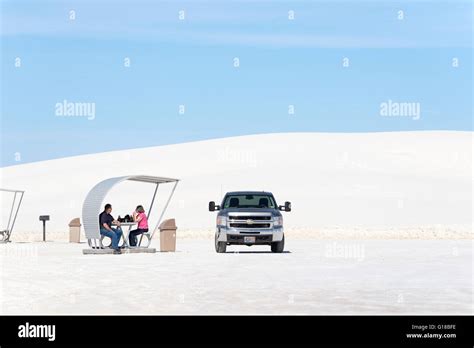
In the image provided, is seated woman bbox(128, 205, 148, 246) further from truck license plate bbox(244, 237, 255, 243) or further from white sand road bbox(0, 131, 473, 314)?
truck license plate bbox(244, 237, 255, 243)

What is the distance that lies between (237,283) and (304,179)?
6065 cm

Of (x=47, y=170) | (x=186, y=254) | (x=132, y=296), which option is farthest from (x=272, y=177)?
(x=132, y=296)

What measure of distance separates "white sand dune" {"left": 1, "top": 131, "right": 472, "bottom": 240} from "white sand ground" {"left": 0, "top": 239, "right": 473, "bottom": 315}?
19219 mm

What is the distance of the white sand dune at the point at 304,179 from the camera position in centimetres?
6297

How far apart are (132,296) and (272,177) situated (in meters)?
63.5

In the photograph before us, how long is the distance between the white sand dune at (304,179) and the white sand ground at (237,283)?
757 inches

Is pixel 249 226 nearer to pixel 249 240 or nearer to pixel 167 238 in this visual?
pixel 249 240

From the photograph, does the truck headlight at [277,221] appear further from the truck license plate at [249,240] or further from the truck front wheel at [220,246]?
the truck front wheel at [220,246]

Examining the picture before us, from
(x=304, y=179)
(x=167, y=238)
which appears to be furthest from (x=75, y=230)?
(x=304, y=179)

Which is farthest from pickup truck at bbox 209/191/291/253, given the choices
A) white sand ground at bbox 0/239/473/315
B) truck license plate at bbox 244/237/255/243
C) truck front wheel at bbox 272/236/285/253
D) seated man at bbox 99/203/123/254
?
seated man at bbox 99/203/123/254

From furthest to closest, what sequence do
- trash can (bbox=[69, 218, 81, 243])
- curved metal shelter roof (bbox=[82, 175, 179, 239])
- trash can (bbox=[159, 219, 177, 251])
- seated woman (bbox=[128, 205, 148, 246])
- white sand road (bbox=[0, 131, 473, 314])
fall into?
trash can (bbox=[69, 218, 81, 243])
trash can (bbox=[159, 219, 177, 251])
seated woman (bbox=[128, 205, 148, 246])
curved metal shelter roof (bbox=[82, 175, 179, 239])
white sand road (bbox=[0, 131, 473, 314])

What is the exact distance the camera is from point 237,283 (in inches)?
766

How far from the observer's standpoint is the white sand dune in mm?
62969

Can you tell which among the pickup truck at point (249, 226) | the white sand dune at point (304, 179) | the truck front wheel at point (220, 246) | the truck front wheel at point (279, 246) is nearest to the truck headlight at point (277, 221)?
the pickup truck at point (249, 226)
